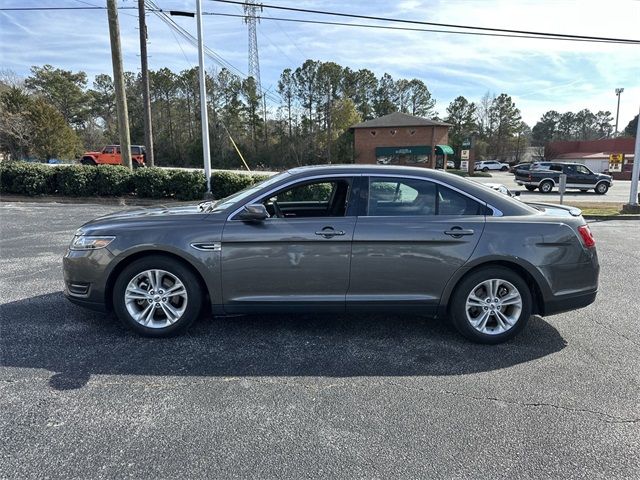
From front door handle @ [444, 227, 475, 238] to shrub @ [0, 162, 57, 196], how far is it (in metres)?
15.5

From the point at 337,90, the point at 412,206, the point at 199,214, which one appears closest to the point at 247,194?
the point at 199,214

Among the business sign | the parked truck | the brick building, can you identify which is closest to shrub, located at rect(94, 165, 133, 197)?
the parked truck

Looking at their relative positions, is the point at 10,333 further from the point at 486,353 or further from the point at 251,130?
the point at 251,130

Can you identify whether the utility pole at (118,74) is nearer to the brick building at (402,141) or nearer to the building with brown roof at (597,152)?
the brick building at (402,141)

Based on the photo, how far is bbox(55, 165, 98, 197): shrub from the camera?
48.0ft

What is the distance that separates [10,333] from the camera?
3.87 m

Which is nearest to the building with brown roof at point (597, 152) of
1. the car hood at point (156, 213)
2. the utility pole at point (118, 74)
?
the utility pole at point (118, 74)

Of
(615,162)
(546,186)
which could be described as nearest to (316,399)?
(546,186)

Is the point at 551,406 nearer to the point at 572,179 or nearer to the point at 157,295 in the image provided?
the point at 157,295

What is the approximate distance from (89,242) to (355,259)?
7.89 ft

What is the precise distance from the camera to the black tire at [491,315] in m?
3.74

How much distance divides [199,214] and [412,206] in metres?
1.96

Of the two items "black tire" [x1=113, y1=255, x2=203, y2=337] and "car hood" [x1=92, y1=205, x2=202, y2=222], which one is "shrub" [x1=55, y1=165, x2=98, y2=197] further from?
"black tire" [x1=113, y1=255, x2=203, y2=337]

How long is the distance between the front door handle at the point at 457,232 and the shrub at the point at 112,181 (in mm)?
13812
